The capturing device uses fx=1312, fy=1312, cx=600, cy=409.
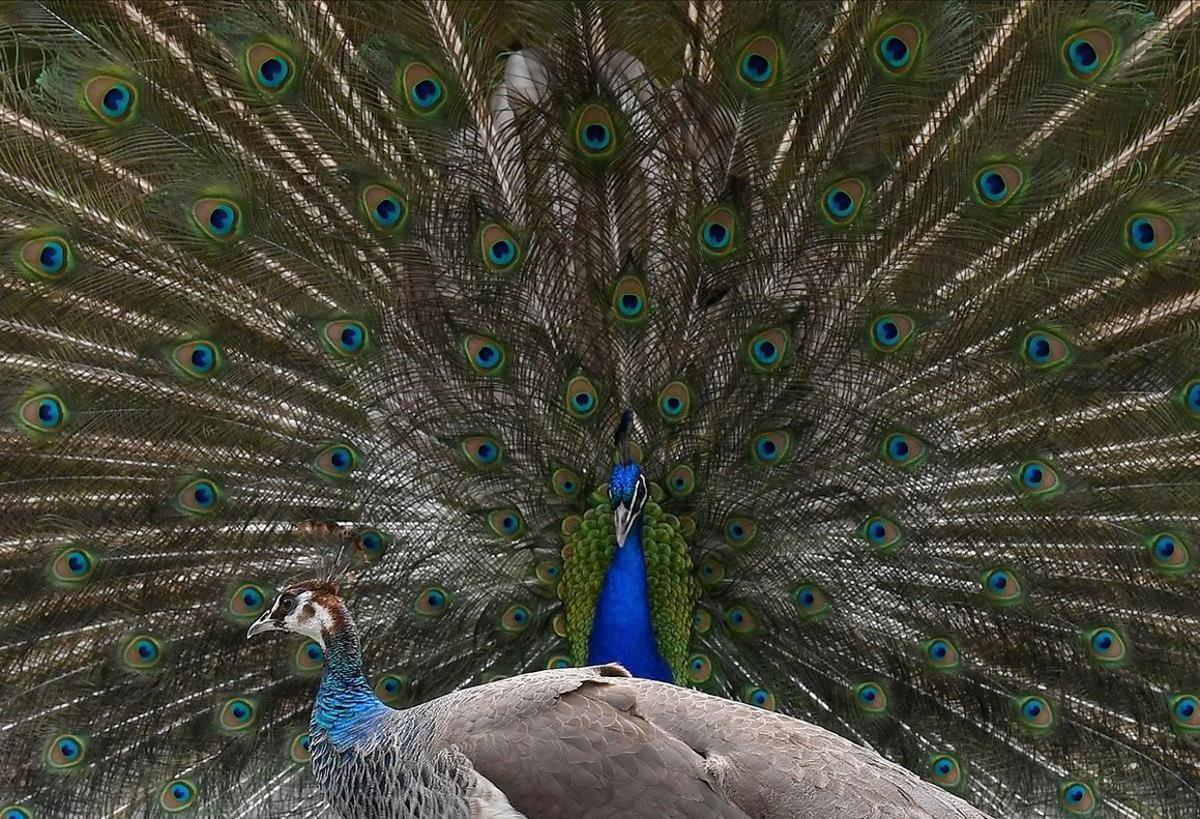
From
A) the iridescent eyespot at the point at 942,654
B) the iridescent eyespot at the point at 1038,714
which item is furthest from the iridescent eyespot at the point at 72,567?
the iridescent eyespot at the point at 1038,714

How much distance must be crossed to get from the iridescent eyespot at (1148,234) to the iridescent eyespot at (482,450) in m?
1.28

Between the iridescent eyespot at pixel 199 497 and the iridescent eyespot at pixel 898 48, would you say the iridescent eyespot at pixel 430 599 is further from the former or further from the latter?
the iridescent eyespot at pixel 898 48

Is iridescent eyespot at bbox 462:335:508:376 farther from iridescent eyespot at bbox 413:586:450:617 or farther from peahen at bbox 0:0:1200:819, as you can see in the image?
iridescent eyespot at bbox 413:586:450:617

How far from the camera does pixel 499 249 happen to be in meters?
2.55

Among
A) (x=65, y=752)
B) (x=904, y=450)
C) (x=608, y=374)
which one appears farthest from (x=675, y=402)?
(x=65, y=752)

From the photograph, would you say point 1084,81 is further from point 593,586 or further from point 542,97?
point 593,586

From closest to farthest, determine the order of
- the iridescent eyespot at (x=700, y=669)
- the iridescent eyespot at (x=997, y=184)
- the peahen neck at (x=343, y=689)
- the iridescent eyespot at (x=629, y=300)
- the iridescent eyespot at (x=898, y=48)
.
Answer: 1. the peahen neck at (x=343, y=689)
2. the iridescent eyespot at (x=898, y=48)
3. the iridescent eyespot at (x=997, y=184)
4. the iridescent eyespot at (x=629, y=300)
5. the iridescent eyespot at (x=700, y=669)

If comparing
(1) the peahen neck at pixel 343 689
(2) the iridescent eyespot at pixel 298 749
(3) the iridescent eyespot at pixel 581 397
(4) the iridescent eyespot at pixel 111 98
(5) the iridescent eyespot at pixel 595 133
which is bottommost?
(2) the iridescent eyespot at pixel 298 749

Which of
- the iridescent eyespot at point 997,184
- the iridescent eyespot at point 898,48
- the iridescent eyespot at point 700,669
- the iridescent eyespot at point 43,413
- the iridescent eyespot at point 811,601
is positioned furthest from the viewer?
the iridescent eyespot at point 700,669

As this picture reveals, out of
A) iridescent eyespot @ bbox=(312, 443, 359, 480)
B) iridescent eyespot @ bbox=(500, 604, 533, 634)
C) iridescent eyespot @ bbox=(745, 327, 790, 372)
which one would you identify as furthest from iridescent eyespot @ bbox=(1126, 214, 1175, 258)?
iridescent eyespot @ bbox=(312, 443, 359, 480)

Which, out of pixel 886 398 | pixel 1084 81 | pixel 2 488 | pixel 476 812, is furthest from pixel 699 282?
pixel 2 488

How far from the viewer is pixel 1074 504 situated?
8.47ft

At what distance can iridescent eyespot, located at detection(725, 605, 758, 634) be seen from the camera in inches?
111

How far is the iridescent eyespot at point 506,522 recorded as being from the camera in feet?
9.04
